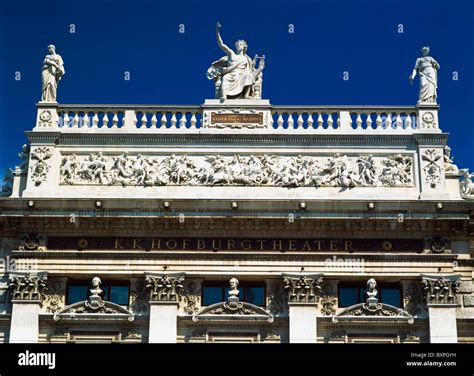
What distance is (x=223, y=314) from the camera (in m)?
28.9

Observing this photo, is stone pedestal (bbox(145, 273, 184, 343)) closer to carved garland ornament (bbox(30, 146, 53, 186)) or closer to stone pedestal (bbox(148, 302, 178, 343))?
stone pedestal (bbox(148, 302, 178, 343))

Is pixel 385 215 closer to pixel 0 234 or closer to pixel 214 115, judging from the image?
pixel 214 115

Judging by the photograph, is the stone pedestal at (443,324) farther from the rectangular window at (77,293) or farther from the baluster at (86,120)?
the baluster at (86,120)

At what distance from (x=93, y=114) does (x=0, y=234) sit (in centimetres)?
481

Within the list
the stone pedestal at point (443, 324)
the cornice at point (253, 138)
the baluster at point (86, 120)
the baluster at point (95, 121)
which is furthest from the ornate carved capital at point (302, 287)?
the baluster at point (86, 120)

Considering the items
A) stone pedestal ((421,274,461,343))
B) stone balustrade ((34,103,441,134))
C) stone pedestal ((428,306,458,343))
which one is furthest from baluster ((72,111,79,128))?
stone pedestal ((428,306,458,343))

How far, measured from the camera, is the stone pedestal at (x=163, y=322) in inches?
1125

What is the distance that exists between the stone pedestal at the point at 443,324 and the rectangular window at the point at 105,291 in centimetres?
876

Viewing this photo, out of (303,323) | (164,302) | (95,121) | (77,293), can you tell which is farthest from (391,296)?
(95,121)

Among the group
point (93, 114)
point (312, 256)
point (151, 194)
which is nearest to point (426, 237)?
point (312, 256)

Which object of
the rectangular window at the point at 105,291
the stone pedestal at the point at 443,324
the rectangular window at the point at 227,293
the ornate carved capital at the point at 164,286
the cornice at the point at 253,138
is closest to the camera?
the stone pedestal at the point at 443,324

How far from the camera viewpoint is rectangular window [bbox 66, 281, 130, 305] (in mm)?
29609

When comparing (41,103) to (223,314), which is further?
(41,103)

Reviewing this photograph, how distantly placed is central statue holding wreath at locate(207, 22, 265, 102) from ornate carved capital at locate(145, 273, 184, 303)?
5965mm
